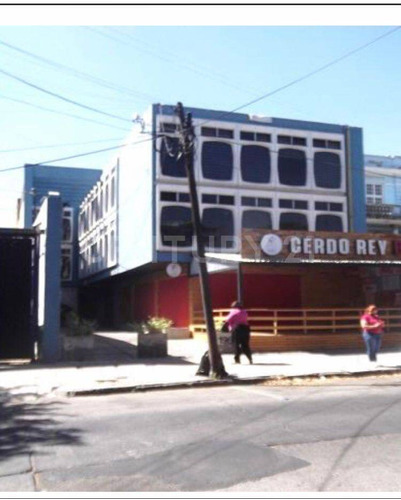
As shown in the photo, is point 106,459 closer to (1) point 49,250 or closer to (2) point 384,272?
(1) point 49,250

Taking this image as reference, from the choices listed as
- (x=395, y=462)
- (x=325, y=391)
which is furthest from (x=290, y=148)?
(x=395, y=462)

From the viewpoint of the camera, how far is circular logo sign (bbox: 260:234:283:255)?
2038 cm

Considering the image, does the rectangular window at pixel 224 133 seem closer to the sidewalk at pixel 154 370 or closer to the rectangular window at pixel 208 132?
the rectangular window at pixel 208 132

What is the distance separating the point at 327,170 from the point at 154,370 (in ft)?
63.9

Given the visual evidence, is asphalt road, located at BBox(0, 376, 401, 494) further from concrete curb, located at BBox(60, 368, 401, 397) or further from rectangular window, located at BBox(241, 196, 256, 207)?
rectangular window, located at BBox(241, 196, 256, 207)

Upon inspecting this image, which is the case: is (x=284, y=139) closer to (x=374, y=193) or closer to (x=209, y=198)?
(x=209, y=198)

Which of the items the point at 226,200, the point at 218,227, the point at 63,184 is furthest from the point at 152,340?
the point at 63,184

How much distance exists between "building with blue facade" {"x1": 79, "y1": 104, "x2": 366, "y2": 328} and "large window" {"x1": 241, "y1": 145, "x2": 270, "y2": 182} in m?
0.05

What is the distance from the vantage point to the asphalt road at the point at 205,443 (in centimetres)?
548

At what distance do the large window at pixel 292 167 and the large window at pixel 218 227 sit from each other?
12.2 feet

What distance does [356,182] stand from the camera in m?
31.6

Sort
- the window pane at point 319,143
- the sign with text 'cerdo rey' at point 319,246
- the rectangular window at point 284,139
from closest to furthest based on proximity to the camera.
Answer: the sign with text 'cerdo rey' at point 319,246 → the rectangular window at point 284,139 → the window pane at point 319,143

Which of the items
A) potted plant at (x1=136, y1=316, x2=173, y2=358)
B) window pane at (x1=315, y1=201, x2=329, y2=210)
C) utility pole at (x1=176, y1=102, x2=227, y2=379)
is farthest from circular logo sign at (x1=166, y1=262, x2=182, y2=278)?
window pane at (x1=315, y1=201, x2=329, y2=210)

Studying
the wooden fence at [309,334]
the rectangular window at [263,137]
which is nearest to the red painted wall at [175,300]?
the wooden fence at [309,334]
